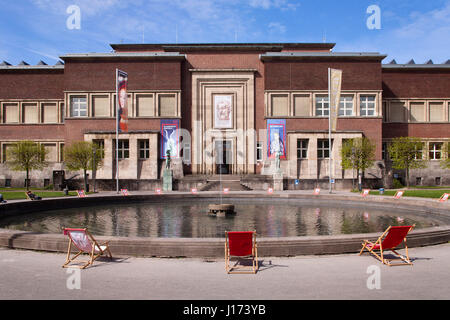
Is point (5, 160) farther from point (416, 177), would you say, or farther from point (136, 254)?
point (416, 177)

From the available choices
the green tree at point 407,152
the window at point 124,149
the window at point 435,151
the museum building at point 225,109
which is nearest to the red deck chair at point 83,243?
the museum building at point 225,109

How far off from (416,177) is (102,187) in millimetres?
35750

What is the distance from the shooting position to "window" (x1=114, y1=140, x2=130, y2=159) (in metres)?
40.0

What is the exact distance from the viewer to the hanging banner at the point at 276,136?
40.8 metres

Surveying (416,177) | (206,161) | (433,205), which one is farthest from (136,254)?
(416,177)

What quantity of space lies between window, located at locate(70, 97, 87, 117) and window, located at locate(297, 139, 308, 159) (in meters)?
26.0

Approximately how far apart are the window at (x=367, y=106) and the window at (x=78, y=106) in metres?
33.3

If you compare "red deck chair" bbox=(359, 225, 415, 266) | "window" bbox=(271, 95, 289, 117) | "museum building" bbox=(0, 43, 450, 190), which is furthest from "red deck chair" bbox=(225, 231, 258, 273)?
"window" bbox=(271, 95, 289, 117)

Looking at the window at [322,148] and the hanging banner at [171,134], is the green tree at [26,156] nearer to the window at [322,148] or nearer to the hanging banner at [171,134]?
the hanging banner at [171,134]

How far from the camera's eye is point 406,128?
4322 centimetres

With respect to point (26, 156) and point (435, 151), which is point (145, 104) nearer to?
point (26, 156)

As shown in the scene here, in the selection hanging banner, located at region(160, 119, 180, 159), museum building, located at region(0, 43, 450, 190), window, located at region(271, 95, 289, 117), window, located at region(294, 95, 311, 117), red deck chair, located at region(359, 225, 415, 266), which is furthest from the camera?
window, located at region(271, 95, 289, 117)

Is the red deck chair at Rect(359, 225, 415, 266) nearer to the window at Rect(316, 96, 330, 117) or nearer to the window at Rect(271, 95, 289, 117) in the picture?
the window at Rect(271, 95, 289, 117)

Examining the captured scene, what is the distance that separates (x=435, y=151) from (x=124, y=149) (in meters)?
37.9
